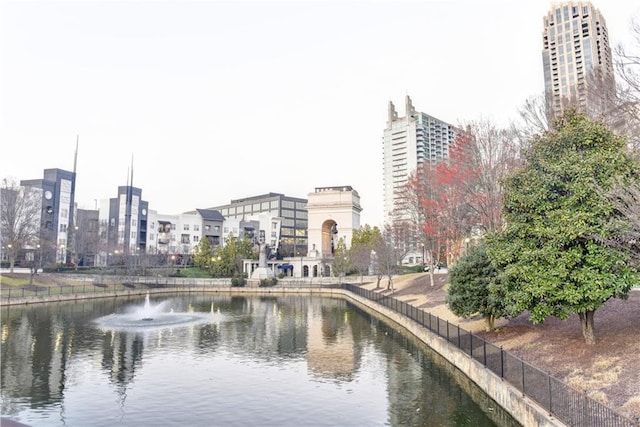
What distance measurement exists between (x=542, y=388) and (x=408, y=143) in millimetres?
170316

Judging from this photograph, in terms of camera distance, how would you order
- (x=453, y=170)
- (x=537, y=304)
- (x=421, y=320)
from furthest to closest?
(x=453, y=170), (x=421, y=320), (x=537, y=304)

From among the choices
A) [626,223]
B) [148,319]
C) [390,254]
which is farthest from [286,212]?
[626,223]

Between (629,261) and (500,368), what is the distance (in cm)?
578

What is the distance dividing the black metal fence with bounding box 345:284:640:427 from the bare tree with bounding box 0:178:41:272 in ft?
219

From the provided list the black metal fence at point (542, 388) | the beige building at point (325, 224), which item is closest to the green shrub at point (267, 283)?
the beige building at point (325, 224)

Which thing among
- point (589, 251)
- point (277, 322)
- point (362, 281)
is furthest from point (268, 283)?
point (589, 251)

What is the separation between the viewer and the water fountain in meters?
34.7

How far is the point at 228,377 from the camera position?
1992 cm

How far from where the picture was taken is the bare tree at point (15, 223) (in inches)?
2543

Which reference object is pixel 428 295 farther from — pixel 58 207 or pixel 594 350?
pixel 58 207

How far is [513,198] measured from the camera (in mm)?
16953

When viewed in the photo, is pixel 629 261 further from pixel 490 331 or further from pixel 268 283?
pixel 268 283

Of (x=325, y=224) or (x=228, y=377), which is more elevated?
(x=325, y=224)

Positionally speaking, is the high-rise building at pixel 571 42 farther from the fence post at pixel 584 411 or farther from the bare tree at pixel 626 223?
the fence post at pixel 584 411
